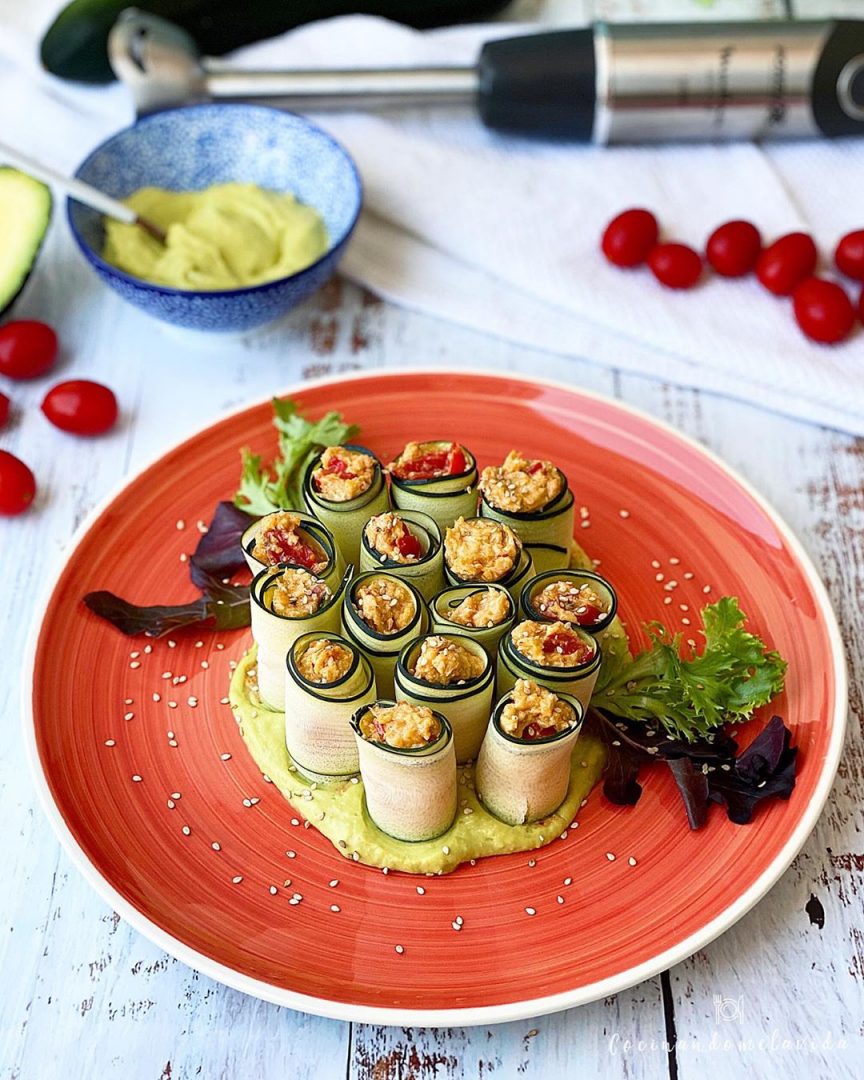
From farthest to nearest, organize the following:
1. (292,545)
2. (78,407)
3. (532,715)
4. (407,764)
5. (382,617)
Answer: (78,407), (292,545), (382,617), (532,715), (407,764)

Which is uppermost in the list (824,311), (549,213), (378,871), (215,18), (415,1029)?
(215,18)

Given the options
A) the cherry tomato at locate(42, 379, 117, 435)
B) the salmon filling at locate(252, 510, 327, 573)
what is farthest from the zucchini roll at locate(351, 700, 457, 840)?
the cherry tomato at locate(42, 379, 117, 435)

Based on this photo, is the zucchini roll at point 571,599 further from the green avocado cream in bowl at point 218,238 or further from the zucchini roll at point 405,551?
the green avocado cream in bowl at point 218,238

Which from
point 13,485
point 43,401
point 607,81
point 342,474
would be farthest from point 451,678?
point 607,81

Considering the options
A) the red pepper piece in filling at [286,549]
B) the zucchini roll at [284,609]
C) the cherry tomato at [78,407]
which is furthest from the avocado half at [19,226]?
the zucchini roll at [284,609]

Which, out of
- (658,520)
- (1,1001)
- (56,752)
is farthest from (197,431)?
(1,1001)

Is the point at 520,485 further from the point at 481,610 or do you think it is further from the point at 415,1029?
the point at 415,1029

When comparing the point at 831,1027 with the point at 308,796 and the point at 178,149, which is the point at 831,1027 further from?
the point at 178,149
